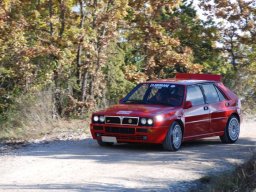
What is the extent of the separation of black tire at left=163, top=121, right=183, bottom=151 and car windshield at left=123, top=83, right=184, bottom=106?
588mm

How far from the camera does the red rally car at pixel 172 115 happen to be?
12.5 meters

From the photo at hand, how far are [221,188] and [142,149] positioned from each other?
4.73 metres

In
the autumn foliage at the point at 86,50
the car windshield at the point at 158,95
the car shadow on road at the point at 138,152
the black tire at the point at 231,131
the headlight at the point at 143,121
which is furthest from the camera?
the autumn foliage at the point at 86,50

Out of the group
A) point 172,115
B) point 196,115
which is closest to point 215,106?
point 196,115

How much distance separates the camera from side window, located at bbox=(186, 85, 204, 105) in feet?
44.5

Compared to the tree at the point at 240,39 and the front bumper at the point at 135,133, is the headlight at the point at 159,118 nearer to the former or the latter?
the front bumper at the point at 135,133

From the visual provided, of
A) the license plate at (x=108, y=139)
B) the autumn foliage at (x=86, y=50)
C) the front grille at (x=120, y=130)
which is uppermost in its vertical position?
the autumn foliage at (x=86, y=50)

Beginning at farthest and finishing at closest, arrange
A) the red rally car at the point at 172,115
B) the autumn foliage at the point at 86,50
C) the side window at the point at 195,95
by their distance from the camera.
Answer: the autumn foliage at the point at 86,50 < the side window at the point at 195,95 < the red rally car at the point at 172,115

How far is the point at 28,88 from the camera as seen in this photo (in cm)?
1927

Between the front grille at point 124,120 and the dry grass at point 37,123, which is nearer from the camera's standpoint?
the front grille at point 124,120

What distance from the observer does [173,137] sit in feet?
42.0

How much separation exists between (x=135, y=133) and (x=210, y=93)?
2635 mm

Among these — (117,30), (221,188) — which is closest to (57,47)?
(117,30)

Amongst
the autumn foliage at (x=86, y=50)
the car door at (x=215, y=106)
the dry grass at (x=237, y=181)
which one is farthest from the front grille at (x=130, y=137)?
the autumn foliage at (x=86, y=50)
